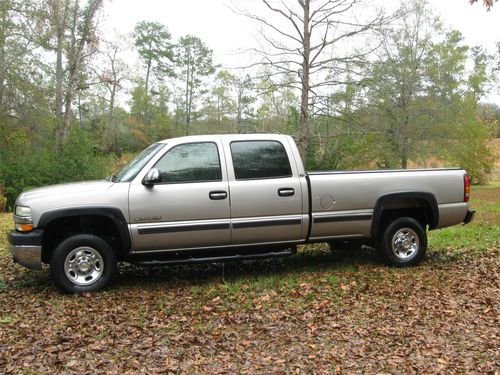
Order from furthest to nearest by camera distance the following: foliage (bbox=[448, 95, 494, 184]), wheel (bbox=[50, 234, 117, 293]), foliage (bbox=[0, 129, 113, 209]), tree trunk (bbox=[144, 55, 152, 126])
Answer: tree trunk (bbox=[144, 55, 152, 126])
foliage (bbox=[448, 95, 494, 184])
foliage (bbox=[0, 129, 113, 209])
wheel (bbox=[50, 234, 117, 293])

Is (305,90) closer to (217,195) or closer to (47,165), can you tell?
(217,195)

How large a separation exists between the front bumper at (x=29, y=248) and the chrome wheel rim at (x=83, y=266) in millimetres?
319

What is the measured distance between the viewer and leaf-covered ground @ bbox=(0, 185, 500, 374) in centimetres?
394

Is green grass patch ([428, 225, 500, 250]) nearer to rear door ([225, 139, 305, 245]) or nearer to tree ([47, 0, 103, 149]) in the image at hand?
rear door ([225, 139, 305, 245])

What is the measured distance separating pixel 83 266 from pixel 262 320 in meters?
2.29

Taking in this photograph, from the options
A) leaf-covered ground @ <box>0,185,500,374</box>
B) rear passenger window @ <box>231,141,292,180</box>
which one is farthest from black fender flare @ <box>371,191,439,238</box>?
rear passenger window @ <box>231,141,292,180</box>

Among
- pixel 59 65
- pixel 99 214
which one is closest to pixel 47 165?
pixel 59 65

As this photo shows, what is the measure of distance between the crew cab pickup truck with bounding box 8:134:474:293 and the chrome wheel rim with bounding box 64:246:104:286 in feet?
0.04

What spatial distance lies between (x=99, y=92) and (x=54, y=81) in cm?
2534

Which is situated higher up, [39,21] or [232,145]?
[39,21]

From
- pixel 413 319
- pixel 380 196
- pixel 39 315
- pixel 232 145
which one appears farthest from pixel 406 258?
pixel 39 315

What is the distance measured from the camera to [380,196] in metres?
6.58

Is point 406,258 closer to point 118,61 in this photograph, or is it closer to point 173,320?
point 173,320

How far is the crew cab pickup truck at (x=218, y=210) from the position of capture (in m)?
5.64
